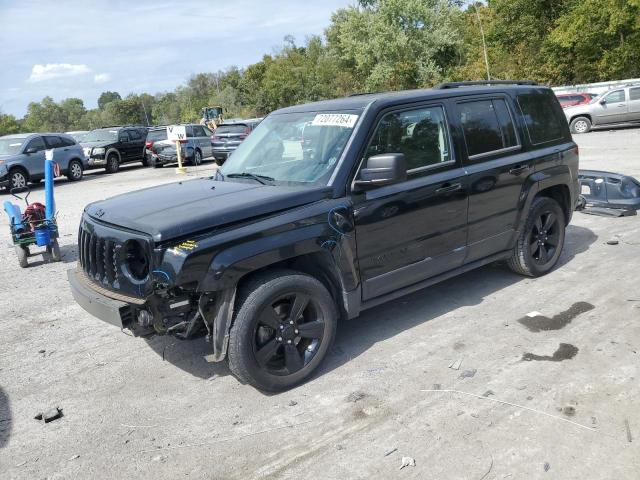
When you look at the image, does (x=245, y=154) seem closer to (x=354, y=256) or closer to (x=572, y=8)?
(x=354, y=256)

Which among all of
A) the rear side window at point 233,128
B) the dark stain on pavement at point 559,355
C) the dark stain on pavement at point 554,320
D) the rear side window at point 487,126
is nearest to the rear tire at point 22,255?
the rear side window at point 487,126

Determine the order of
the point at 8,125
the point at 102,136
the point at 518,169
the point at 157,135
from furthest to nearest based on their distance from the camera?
the point at 8,125
the point at 102,136
the point at 157,135
the point at 518,169

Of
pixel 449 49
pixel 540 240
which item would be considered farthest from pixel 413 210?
pixel 449 49

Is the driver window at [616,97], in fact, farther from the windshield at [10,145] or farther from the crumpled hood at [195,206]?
the crumpled hood at [195,206]

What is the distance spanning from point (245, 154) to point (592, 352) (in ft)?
10.6

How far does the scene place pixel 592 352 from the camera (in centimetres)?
414

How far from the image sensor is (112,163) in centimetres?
2222

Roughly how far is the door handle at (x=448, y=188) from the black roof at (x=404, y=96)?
29.0 inches

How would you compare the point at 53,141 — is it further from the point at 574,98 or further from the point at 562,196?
the point at 574,98

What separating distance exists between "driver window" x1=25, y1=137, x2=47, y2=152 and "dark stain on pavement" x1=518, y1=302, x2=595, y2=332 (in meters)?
17.1

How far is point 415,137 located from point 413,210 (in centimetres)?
62

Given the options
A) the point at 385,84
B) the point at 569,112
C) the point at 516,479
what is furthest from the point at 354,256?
the point at 385,84

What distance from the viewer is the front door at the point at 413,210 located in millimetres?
4219


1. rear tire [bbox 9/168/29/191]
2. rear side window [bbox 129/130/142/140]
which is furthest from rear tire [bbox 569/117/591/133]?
rear tire [bbox 9/168/29/191]
